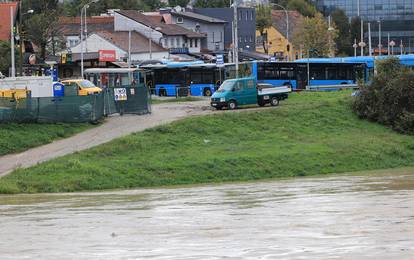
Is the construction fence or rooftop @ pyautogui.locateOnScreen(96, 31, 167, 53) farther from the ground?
rooftop @ pyautogui.locateOnScreen(96, 31, 167, 53)

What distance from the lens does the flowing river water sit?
15180 millimetres

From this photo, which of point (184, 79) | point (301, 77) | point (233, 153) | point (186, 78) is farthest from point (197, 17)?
point (233, 153)

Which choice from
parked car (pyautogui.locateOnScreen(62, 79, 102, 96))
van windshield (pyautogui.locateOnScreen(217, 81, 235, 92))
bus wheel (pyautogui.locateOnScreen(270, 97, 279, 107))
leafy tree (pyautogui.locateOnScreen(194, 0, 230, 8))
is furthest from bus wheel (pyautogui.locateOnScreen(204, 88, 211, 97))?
leafy tree (pyautogui.locateOnScreen(194, 0, 230, 8))

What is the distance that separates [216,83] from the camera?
74875 mm

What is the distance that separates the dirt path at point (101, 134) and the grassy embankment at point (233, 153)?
1115 millimetres

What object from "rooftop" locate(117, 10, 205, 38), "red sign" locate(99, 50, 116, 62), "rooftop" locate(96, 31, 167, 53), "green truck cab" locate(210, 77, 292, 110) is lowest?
"green truck cab" locate(210, 77, 292, 110)

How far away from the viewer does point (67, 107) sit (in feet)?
145

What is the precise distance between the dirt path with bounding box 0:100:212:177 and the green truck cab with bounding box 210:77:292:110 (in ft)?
3.58

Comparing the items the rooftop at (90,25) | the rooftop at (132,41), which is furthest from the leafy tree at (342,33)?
the rooftop at (132,41)

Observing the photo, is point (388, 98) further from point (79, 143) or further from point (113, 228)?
point (113, 228)

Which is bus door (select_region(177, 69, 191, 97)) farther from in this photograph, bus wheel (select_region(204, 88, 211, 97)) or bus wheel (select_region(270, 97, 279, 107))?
bus wheel (select_region(270, 97, 279, 107))

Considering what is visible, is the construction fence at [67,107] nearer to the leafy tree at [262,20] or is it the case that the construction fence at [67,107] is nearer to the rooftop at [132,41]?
the rooftop at [132,41]

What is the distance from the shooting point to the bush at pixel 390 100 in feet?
165

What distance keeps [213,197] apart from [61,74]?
69197mm
